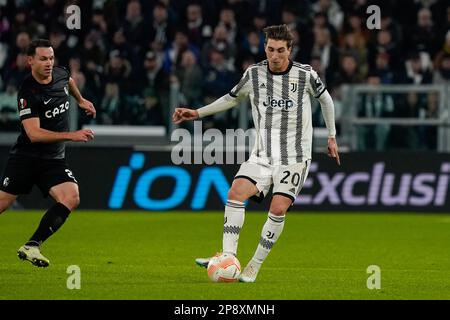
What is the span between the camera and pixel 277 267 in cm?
1131

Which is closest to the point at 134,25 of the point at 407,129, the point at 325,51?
the point at 325,51

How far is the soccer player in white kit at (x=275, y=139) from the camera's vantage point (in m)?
9.80

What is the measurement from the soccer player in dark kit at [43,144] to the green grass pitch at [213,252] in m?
0.60

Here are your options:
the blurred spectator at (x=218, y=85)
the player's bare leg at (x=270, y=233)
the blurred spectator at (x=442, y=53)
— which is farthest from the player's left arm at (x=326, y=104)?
the blurred spectator at (x=442, y=53)

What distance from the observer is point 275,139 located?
9.99m

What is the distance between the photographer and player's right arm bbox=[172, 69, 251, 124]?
32.9ft

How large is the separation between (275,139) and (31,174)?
2.30m

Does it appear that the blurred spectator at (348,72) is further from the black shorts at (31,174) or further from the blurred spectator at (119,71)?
the black shorts at (31,174)

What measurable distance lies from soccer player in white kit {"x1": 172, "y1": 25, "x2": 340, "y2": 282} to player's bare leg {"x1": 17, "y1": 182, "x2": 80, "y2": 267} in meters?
1.33

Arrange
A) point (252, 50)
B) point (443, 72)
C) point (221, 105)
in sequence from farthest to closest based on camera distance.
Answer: point (252, 50) < point (443, 72) < point (221, 105)

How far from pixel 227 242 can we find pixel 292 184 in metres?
0.74

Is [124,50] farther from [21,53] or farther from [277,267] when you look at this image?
[277,267]

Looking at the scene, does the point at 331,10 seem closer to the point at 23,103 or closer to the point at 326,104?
the point at 326,104

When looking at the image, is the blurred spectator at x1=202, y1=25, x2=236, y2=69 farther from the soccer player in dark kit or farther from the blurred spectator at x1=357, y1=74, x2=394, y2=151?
the soccer player in dark kit
